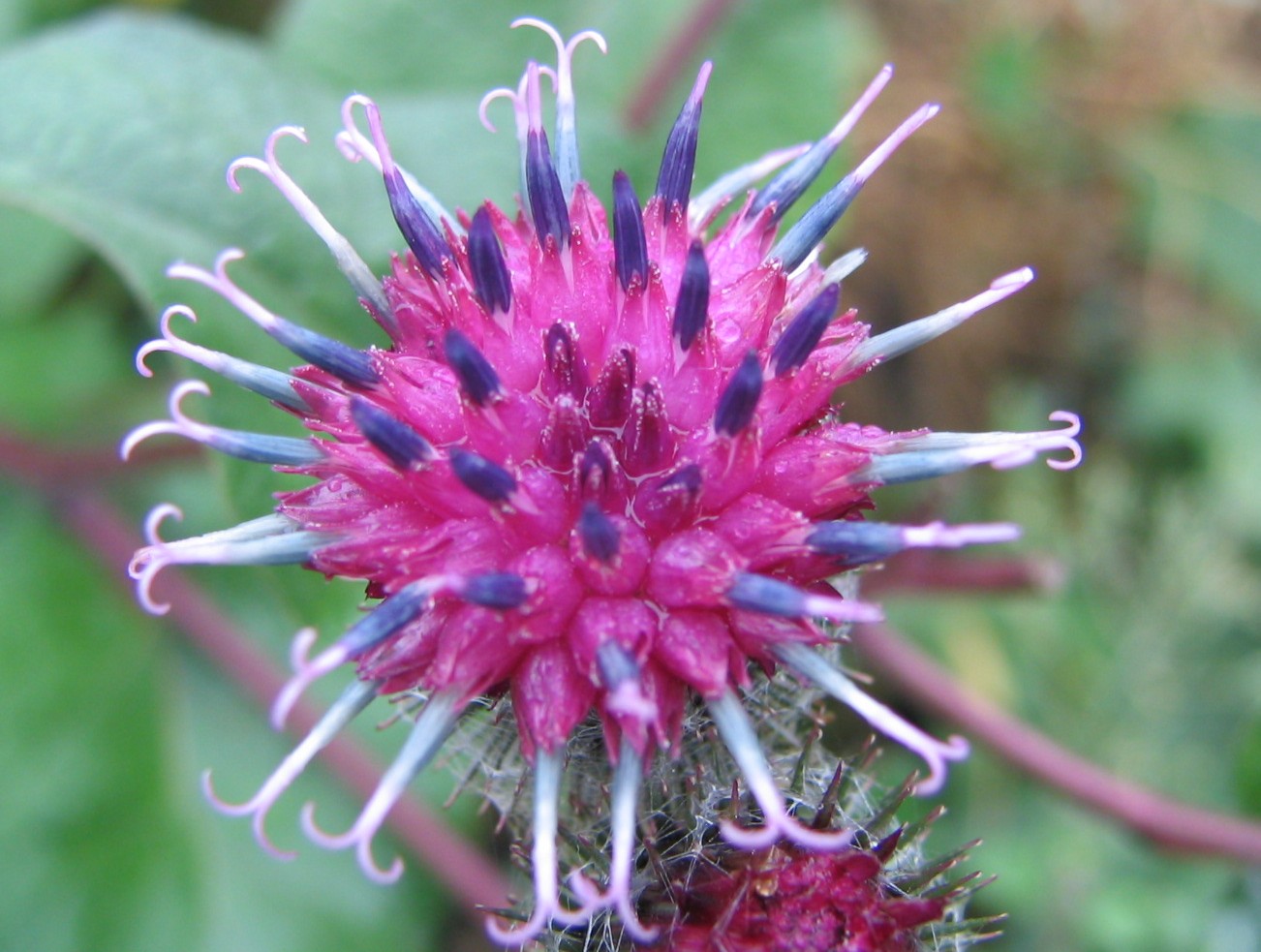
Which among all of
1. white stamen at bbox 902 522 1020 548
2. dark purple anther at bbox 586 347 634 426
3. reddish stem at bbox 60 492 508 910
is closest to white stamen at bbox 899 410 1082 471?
white stamen at bbox 902 522 1020 548

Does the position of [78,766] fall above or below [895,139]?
below

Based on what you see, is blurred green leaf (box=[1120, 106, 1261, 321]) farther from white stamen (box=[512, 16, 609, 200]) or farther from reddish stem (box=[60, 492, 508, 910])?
reddish stem (box=[60, 492, 508, 910])

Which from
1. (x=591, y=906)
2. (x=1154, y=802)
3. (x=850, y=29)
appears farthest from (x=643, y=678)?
(x=850, y=29)

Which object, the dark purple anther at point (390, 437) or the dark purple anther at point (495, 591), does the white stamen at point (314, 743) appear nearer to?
the dark purple anther at point (495, 591)

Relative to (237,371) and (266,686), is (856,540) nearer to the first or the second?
(237,371)

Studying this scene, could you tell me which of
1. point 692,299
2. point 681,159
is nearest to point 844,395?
point 681,159

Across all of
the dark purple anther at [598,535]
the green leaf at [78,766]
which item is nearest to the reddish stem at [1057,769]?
the dark purple anther at [598,535]
